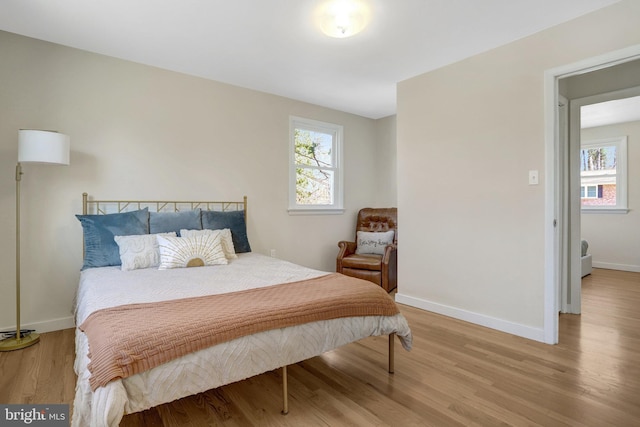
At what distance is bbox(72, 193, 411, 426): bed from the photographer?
48.6 inches

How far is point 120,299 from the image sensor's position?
1.71 meters

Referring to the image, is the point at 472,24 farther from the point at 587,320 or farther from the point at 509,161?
the point at 587,320

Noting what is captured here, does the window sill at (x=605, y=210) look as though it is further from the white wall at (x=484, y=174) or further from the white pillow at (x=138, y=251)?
the white pillow at (x=138, y=251)

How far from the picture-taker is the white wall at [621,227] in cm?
527

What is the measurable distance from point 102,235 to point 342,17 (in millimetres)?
2460

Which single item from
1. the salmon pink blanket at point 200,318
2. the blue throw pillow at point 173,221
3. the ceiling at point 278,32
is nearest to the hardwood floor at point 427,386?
the salmon pink blanket at point 200,318

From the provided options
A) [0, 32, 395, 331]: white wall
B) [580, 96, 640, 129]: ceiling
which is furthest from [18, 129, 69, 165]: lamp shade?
[580, 96, 640, 129]: ceiling

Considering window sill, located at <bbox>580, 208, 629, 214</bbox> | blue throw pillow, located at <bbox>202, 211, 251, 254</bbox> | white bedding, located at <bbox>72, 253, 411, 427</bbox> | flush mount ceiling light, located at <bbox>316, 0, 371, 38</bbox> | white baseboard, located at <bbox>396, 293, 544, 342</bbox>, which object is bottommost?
white baseboard, located at <bbox>396, 293, 544, 342</bbox>

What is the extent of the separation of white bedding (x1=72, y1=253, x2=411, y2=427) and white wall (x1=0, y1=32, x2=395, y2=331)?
0.67 metres

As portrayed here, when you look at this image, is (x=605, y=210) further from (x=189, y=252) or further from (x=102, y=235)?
(x=102, y=235)

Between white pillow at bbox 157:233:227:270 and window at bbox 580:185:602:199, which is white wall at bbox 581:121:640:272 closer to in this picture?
window at bbox 580:185:602:199

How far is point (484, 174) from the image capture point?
2941 mm

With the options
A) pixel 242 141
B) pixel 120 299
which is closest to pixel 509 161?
pixel 242 141

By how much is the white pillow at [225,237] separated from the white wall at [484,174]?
6.02 ft
